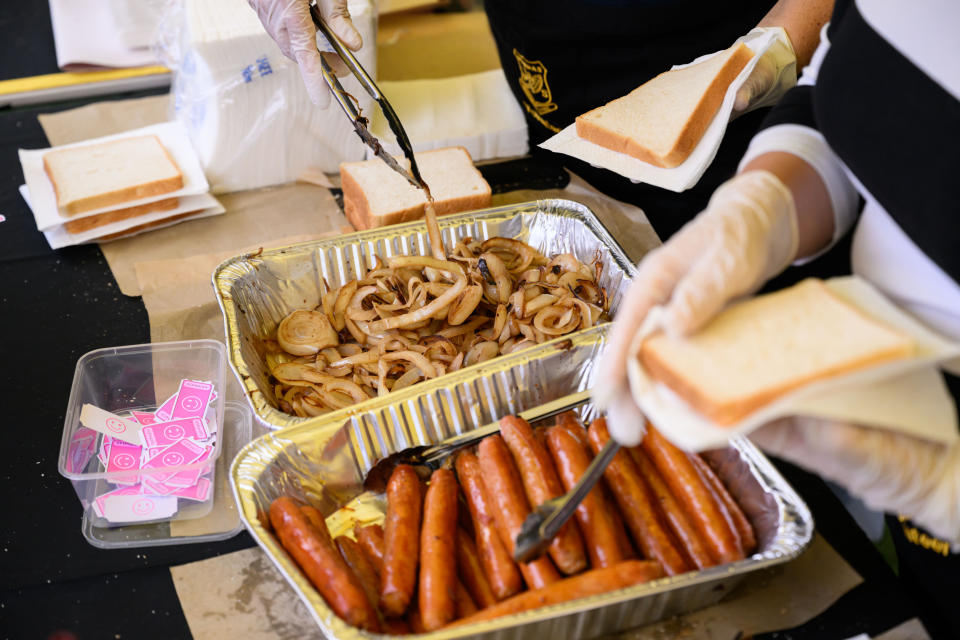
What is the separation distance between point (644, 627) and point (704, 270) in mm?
979

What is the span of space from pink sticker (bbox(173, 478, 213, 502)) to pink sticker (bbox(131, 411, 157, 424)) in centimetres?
29

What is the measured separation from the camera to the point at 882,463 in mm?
1441

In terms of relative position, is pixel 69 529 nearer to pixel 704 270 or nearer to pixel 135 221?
pixel 135 221

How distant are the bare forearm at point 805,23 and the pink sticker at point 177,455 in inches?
101

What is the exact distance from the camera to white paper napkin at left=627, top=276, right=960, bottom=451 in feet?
4.36

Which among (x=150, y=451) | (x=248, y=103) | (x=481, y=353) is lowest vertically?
(x=150, y=451)

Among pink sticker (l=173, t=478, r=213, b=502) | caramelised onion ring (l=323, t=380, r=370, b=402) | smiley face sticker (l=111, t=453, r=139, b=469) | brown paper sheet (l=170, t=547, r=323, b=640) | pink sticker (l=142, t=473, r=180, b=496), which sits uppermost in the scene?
caramelised onion ring (l=323, t=380, r=370, b=402)

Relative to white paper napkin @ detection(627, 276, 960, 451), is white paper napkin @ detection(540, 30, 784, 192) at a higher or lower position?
higher

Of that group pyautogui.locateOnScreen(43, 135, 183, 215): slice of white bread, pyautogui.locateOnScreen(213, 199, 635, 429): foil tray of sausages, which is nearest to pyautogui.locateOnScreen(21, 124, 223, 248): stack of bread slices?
pyautogui.locateOnScreen(43, 135, 183, 215): slice of white bread

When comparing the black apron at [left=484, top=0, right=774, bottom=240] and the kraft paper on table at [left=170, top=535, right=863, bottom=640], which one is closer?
the kraft paper on table at [left=170, top=535, right=863, bottom=640]

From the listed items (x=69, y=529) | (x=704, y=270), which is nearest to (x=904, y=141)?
(x=704, y=270)

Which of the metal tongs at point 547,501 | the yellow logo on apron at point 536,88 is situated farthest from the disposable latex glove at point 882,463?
the yellow logo on apron at point 536,88

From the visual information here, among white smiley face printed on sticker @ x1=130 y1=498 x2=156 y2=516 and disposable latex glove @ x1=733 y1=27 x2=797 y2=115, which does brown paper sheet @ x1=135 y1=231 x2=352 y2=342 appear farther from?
disposable latex glove @ x1=733 y1=27 x2=797 y2=115

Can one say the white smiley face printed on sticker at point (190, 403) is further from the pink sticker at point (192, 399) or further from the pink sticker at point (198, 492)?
the pink sticker at point (198, 492)
